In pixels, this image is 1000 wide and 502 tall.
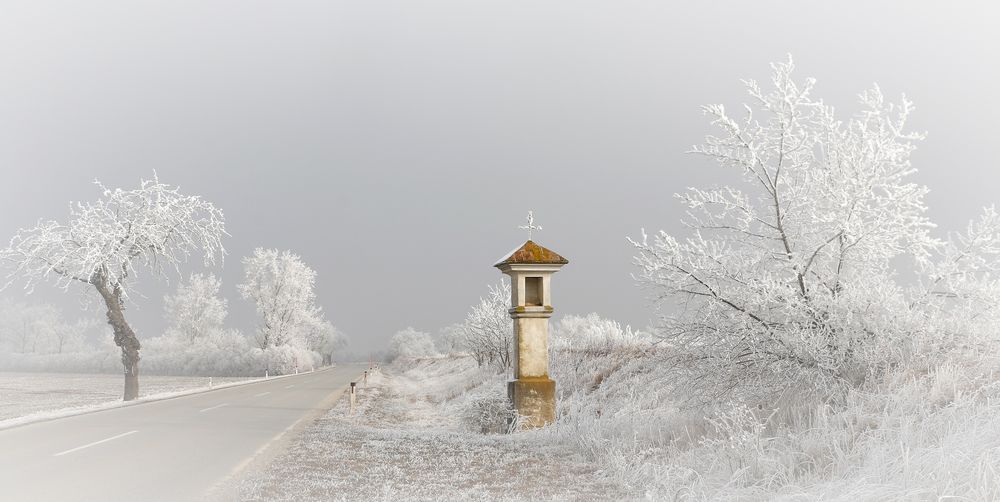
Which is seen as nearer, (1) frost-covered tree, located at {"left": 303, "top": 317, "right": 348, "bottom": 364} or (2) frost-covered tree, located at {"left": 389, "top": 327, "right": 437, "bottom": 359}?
(1) frost-covered tree, located at {"left": 303, "top": 317, "right": 348, "bottom": 364}

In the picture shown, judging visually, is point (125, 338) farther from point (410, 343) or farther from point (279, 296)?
point (410, 343)

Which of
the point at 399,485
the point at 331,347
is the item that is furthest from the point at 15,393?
the point at 331,347

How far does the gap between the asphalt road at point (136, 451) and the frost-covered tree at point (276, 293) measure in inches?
1634

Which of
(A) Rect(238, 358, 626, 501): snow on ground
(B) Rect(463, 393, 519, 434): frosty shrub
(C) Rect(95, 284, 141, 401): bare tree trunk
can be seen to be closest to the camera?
(A) Rect(238, 358, 626, 501): snow on ground

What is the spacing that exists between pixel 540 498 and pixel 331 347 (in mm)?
97223

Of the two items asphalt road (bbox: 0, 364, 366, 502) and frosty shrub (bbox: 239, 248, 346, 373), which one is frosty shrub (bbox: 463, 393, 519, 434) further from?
frosty shrub (bbox: 239, 248, 346, 373)

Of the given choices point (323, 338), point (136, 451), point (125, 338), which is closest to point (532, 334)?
point (136, 451)

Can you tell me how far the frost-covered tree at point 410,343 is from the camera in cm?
12081

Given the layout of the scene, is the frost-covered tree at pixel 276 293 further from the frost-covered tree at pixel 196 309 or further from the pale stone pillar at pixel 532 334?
the pale stone pillar at pixel 532 334

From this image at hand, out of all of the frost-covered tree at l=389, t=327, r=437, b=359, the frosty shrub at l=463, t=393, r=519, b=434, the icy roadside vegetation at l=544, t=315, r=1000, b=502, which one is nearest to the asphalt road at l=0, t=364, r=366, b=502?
the frosty shrub at l=463, t=393, r=519, b=434

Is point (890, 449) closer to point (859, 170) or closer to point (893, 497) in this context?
point (893, 497)

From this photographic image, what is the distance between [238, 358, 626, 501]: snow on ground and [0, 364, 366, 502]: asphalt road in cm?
84

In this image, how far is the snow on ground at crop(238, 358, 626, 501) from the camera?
712 centimetres

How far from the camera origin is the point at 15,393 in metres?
29.5
